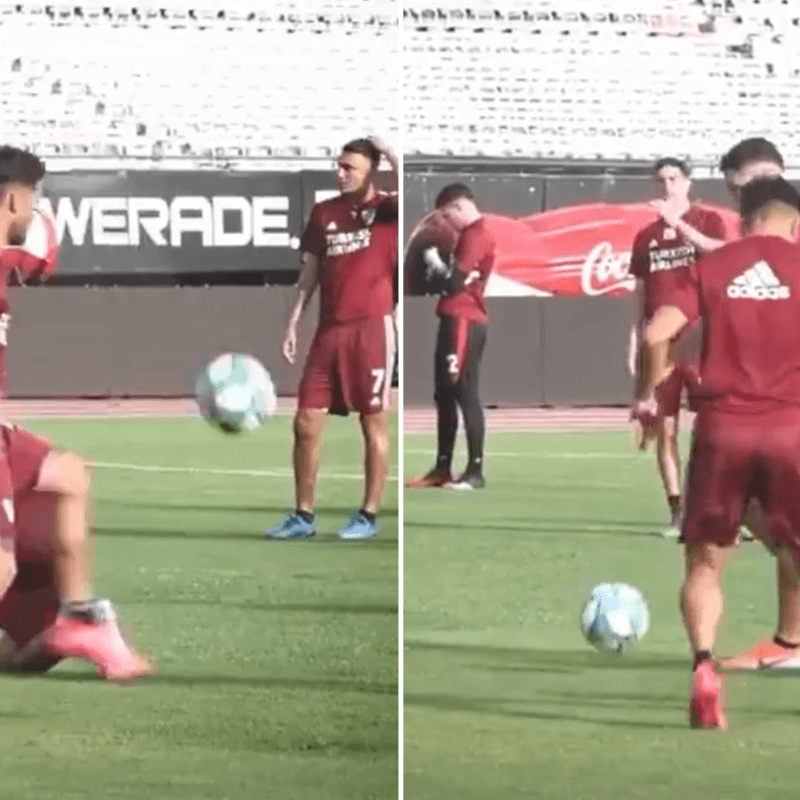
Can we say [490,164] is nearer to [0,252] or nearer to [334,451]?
[334,451]

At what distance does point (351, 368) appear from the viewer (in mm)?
3818

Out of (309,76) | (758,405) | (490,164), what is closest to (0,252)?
(309,76)

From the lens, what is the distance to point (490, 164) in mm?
4180

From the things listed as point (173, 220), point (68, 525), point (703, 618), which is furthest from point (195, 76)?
point (703, 618)

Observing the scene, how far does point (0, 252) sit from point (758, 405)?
48.9 inches

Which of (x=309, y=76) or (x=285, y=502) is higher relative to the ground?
(x=309, y=76)

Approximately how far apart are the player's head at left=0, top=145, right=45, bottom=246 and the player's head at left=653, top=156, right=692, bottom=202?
106cm

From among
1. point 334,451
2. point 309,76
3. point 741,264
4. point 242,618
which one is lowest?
point 242,618

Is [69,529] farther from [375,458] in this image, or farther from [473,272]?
[473,272]

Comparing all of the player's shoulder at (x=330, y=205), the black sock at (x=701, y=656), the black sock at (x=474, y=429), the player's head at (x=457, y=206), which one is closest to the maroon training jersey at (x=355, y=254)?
the player's shoulder at (x=330, y=205)

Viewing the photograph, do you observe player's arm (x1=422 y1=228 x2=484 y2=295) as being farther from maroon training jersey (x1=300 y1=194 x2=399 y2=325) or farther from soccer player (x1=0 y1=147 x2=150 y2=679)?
soccer player (x1=0 y1=147 x2=150 y2=679)

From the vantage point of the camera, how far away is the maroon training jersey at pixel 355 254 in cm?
383

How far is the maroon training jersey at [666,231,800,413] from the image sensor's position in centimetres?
363

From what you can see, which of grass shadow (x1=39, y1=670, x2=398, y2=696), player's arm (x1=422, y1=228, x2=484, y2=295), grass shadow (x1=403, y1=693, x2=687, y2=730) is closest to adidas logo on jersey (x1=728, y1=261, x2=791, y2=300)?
player's arm (x1=422, y1=228, x2=484, y2=295)
